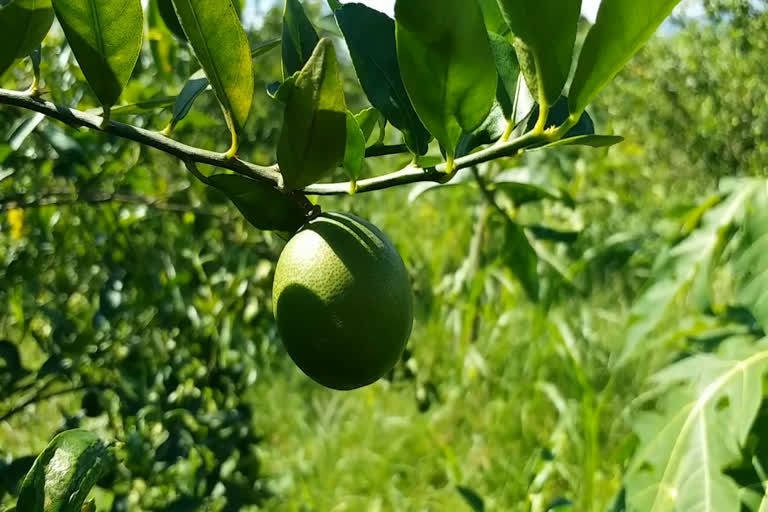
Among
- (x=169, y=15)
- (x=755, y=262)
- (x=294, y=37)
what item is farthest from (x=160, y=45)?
(x=755, y=262)

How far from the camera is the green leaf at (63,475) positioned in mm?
466

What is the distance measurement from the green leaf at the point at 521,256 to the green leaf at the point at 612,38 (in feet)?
1.22

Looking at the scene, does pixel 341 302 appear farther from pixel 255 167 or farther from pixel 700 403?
pixel 700 403

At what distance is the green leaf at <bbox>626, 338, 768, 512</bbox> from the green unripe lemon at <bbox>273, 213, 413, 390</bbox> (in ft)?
2.85

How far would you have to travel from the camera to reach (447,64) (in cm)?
44

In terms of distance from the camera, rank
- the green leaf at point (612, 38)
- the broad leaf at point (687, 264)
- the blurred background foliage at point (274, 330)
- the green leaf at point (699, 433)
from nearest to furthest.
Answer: the green leaf at point (612, 38)
the blurred background foliage at point (274, 330)
the green leaf at point (699, 433)
the broad leaf at point (687, 264)

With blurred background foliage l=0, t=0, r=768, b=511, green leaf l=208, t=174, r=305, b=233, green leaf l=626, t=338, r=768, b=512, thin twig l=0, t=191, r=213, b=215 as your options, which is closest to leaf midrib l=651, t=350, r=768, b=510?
green leaf l=626, t=338, r=768, b=512

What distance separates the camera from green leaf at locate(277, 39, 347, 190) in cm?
42

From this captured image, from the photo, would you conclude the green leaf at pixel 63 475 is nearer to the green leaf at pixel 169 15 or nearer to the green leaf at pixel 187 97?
the green leaf at pixel 187 97

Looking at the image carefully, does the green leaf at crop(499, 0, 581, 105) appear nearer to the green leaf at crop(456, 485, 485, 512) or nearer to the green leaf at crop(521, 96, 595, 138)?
the green leaf at crop(521, 96, 595, 138)

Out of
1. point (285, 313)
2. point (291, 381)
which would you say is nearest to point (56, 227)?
point (285, 313)

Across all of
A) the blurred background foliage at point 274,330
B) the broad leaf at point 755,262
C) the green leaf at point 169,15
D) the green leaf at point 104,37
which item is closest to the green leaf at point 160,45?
the blurred background foliage at point 274,330

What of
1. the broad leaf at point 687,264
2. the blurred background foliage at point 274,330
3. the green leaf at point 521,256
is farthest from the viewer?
the broad leaf at point 687,264

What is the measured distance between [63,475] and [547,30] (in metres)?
0.38
